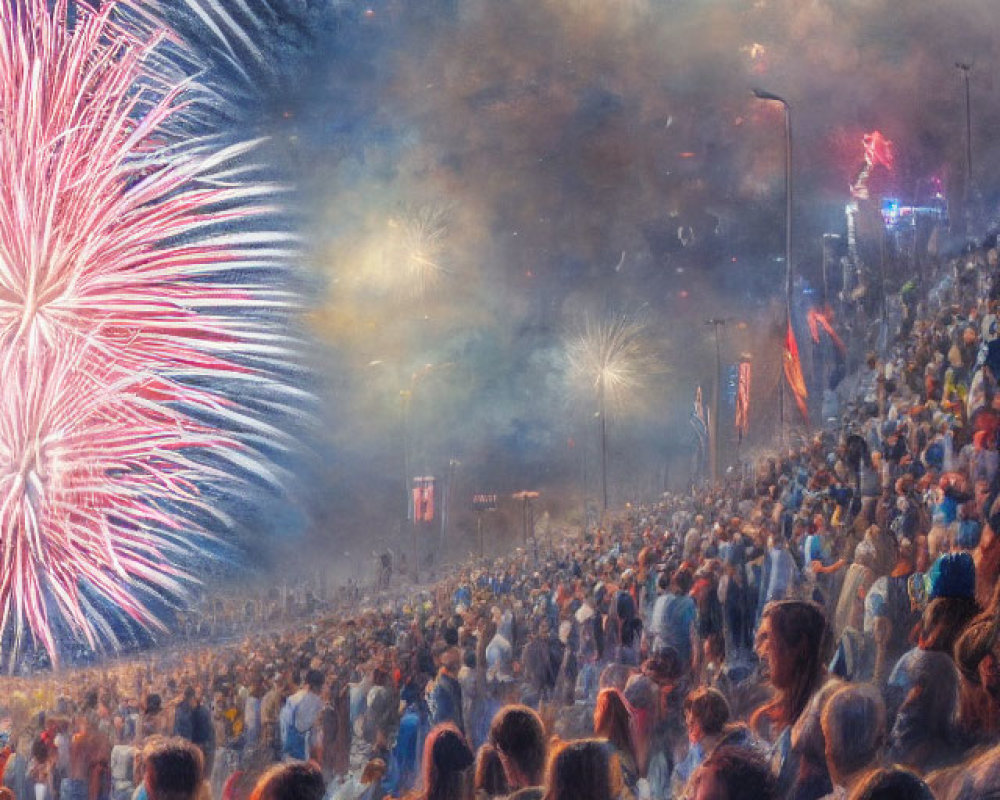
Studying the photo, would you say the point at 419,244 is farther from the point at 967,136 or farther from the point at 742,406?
the point at 967,136

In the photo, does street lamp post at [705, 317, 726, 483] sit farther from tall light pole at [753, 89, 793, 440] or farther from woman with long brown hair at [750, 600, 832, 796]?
woman with long brown hair at [750, 600, 832, 796]

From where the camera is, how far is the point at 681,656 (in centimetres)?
1012

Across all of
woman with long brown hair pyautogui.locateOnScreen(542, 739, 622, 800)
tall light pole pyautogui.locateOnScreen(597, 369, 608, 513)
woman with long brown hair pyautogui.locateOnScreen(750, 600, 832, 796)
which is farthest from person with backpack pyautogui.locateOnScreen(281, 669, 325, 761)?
woman with long brown hair pyautogui.locateOnScreen(542, 739, 622, 800)

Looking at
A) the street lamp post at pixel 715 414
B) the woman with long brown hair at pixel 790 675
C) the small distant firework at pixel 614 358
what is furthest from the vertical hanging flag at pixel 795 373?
the woman with long brown hair at pixel 790 675

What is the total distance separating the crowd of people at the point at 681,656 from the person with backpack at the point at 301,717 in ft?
0.07

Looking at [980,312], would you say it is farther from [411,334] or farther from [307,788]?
[307,788]

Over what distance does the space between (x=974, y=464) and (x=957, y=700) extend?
1.65 m

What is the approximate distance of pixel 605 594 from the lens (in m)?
10.6

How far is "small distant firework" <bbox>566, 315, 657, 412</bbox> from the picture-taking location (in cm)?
1106

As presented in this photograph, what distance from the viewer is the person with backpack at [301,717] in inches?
450

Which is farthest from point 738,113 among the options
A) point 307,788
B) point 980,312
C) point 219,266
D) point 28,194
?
point 307,788

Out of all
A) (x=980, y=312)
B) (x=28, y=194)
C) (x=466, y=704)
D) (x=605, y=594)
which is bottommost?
(x=466, y=704)

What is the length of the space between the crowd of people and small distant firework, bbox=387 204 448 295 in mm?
2614

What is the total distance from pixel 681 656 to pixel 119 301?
5.80 m
